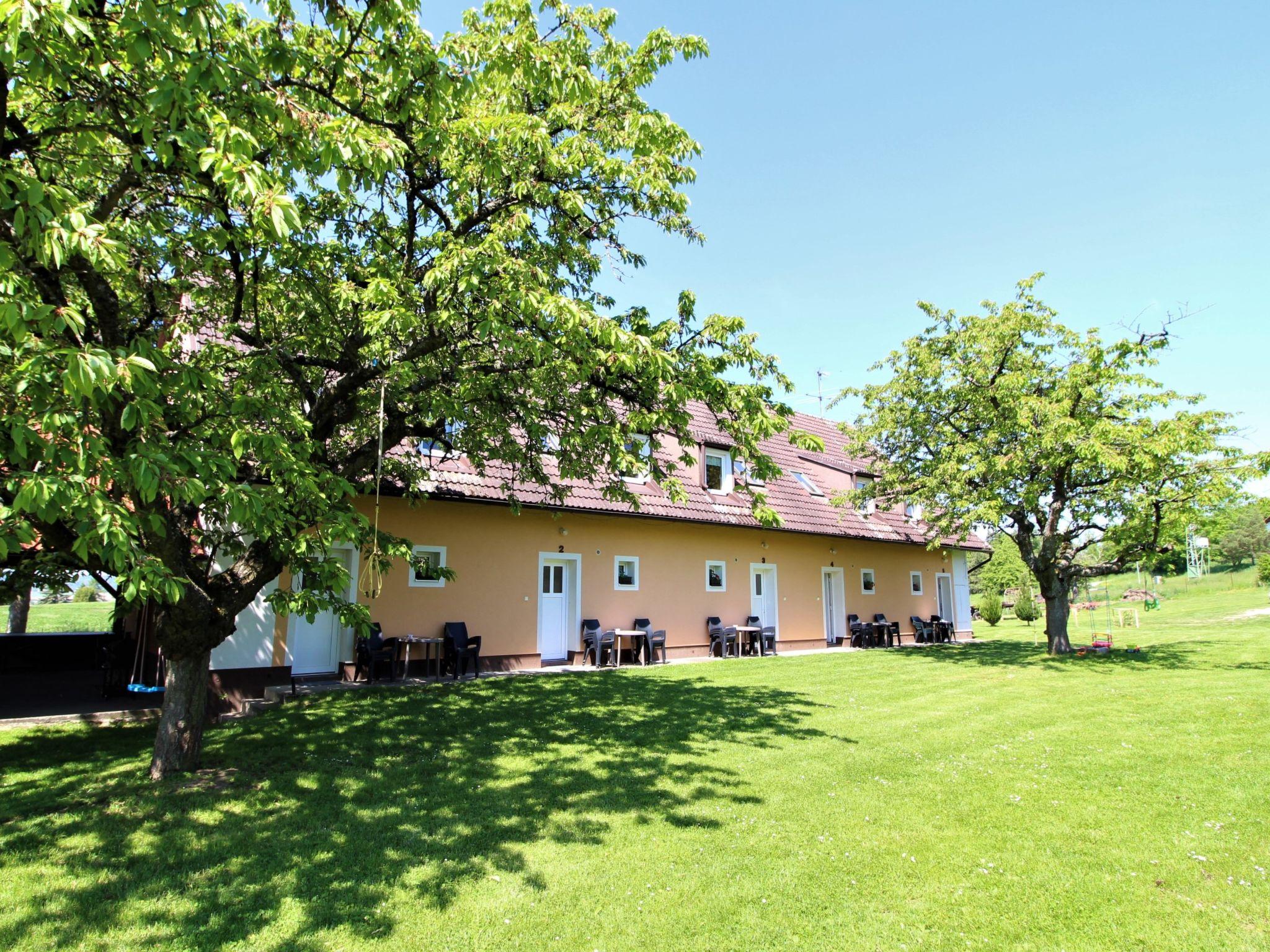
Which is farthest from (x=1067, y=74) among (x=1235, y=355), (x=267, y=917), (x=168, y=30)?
(x=267, y=917)

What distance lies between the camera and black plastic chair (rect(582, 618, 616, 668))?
14.3m

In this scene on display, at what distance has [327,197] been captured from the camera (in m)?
7.19

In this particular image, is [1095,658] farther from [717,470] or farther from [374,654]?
[374,654]

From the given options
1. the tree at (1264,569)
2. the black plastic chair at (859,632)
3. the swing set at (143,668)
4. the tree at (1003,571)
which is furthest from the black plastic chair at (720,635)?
the tree at (1264,569)

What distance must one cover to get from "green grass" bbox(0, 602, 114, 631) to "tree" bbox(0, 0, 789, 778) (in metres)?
18.4

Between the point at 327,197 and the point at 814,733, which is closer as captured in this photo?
the point at 327,197

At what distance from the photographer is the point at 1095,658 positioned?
1589cm

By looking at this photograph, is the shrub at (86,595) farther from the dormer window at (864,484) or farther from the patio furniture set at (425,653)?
the dormer window at (864,484)

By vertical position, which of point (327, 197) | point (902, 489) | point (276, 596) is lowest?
point (276, 596)

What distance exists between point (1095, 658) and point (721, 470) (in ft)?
32.0

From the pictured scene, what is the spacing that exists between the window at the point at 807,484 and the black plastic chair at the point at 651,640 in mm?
7914

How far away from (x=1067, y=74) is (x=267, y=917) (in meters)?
12.3

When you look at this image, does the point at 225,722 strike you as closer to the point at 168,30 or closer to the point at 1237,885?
the point at 168,30

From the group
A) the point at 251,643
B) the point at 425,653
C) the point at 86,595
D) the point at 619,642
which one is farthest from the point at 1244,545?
the point at 86,595
